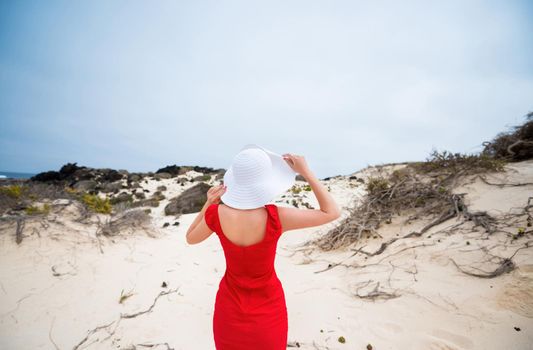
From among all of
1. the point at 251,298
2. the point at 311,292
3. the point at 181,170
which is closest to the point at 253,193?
the point at 251,298

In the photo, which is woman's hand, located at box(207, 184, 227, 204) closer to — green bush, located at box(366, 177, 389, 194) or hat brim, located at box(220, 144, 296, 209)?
hat brim, located at box(220, 144, 296, 209)

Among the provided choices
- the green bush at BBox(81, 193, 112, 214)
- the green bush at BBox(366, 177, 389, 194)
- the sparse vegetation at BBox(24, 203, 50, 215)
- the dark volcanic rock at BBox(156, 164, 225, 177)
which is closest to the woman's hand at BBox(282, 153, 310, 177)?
the green bush at BBox(366, 177, 389, 194)

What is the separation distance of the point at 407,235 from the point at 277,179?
413 cm

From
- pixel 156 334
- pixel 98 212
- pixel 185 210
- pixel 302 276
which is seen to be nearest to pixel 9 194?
pixel 98 212

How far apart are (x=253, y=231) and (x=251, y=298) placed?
55 cm

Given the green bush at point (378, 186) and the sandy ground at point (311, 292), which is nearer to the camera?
the sandy ground at point (311, 292)

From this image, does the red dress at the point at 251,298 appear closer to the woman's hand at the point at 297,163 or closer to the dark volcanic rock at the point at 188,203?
the woman's hand at the point at 297,163

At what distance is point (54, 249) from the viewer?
525 cm

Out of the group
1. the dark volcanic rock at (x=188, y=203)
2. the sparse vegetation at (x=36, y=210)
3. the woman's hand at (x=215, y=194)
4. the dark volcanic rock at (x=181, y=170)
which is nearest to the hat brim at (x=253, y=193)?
the woman's hand at (x=215, y=194)

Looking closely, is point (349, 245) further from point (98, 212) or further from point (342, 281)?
point (98, 212)

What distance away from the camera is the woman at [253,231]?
1653mm

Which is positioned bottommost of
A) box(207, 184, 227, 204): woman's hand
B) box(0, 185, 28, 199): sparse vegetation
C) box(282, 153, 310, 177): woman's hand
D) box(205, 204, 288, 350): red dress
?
box(205, 204, 288, 350): red dress

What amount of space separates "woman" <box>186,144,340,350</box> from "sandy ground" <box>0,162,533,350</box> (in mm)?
1479

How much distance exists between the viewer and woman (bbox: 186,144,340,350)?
1.65 m
